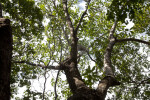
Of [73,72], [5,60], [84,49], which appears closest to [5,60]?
[5,60]

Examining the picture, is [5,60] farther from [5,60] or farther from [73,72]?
[73,72]

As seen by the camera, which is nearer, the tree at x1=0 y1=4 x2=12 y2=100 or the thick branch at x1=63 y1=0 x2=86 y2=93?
the tree at x1=0 y1=4 x2=12 y2=100

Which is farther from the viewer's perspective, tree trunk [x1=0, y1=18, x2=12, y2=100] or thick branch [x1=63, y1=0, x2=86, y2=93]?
thick branch [x1=63, y1=0, x2=86, y2=93]

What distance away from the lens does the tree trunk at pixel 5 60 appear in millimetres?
2017

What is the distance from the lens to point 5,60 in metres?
2.26

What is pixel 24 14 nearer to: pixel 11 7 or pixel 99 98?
pixel 11 7

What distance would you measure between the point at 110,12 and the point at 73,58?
8.81 ft

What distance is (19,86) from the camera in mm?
7805

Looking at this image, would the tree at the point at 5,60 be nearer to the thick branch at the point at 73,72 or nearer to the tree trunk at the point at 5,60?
the tree trunk at the point at 5,60

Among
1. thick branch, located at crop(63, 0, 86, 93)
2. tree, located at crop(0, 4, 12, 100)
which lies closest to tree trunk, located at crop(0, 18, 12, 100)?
tree, located at crop(0, 4, 12, 100)

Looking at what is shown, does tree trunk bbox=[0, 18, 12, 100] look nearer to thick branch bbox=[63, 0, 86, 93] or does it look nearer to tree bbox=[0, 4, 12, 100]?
tree bbox=[0, 4, 12, 100]

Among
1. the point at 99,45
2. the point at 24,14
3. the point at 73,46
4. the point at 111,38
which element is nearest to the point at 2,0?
the point at 24,14

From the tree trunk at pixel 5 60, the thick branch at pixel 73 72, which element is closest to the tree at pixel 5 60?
the tree trunk at pixel 5 60

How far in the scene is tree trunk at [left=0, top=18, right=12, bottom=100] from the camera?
2.02 meters
